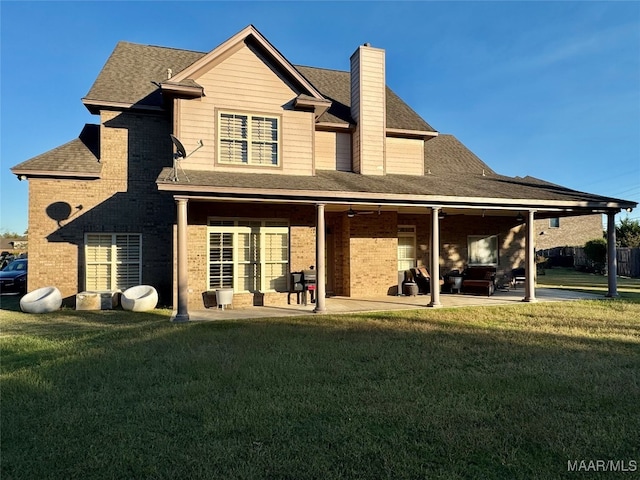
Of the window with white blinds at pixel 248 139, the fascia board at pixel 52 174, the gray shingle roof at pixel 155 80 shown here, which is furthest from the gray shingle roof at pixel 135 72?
the window with white blinds at pixel 248 139

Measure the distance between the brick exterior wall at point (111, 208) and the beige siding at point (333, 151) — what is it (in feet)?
16.3

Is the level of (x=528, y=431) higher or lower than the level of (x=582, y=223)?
lower

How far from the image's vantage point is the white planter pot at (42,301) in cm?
1099

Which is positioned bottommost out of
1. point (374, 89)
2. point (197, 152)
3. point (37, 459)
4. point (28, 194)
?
point (37, 459)

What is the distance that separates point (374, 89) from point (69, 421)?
12.8 m

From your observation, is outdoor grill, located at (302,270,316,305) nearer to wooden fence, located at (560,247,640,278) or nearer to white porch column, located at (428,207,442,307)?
white porch column, located at (428,207,442,307)

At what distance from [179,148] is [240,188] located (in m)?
2.05

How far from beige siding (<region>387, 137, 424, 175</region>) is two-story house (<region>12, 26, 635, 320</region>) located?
0.43 ft

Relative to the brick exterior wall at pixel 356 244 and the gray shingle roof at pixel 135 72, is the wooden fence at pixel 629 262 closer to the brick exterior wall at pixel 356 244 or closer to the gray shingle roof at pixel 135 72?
the brick exterior wall at pixel 356 244

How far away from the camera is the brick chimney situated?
1354 centimetres

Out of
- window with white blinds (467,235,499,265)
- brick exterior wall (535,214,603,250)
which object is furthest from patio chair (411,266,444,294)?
brick exterior wall (535,214,603,250)

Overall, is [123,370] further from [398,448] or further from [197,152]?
[197,152]

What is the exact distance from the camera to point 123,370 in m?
5.78

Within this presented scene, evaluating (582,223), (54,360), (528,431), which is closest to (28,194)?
(54,360)
